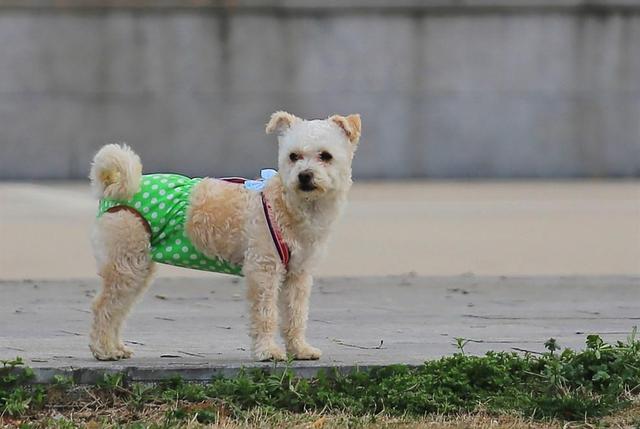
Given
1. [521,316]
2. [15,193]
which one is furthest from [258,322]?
[15,193]

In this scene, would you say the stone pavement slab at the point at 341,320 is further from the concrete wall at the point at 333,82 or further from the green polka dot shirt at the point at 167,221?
the concrete wall at the point at 333,82

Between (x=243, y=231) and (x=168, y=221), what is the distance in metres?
0.36

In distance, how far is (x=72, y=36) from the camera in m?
18.1

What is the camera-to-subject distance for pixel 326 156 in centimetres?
590

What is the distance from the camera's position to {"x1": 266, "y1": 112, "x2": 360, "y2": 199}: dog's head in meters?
5.82

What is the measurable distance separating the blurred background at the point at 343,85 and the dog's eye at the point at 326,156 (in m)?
11.3

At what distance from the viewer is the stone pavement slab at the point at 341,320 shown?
19.8ft

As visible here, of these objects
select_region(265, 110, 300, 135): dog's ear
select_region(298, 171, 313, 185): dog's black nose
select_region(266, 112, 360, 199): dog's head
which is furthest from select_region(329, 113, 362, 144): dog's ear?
select_region(298, 171, 313, 185): dog's black nose

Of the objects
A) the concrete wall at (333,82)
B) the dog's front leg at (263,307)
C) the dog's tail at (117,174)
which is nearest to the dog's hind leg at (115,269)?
the dog's tail at (117,174)

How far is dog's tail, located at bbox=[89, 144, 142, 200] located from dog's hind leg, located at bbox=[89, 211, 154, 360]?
104 millimetres

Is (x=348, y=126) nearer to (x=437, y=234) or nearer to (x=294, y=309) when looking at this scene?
(x=294, y=309)

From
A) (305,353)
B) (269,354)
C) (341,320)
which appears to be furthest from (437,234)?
(269,354)

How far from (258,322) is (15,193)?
983 cm

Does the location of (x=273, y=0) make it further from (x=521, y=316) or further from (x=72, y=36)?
(x=521, y=316)
